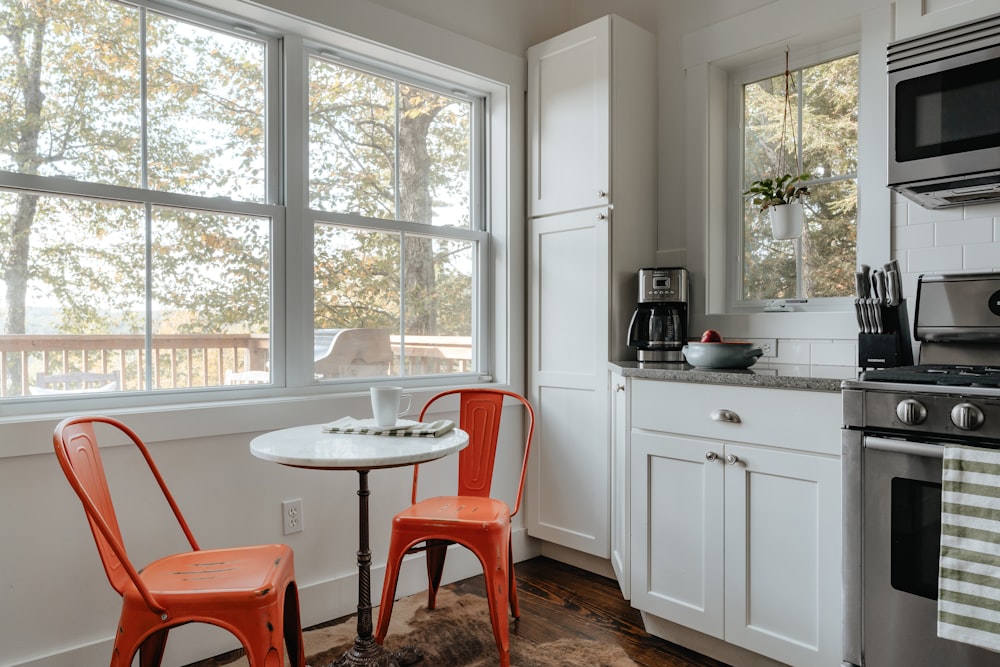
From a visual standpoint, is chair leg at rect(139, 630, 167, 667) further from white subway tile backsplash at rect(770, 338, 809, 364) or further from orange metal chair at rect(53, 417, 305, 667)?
white subway tile backsplash at rect(770, 338, 809, 364)

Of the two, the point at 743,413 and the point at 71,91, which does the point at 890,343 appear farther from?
the point at 71,91

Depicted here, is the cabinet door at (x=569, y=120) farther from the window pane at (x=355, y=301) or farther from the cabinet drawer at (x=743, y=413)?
the cabinet drawer at (x=743, y=413)

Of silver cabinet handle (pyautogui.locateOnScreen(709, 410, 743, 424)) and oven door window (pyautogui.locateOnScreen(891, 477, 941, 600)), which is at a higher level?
silver cabinet handle (pyautogui.locateOnScreen(709, 410, 743, 424))

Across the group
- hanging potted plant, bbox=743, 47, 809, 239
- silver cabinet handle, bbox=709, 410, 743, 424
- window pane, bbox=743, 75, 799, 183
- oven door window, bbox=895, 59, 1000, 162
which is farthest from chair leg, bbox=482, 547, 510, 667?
window pane, bbox=743, 75, 799, 183

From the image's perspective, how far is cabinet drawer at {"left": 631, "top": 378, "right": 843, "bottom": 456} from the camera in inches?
72.2

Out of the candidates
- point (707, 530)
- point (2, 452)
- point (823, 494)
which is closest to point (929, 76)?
point (823, 494)

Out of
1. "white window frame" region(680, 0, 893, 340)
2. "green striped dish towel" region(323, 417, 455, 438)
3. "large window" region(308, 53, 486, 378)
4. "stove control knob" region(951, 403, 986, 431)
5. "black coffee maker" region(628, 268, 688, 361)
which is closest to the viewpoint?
"stove control knob" region(951, 403, 986, 431)

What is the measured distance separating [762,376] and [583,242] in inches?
45.3

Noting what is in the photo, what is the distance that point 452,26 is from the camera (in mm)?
2887

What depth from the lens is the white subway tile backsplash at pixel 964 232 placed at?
2068mm

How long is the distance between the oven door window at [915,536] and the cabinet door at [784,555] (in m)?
0.16

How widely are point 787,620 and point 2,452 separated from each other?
2259 millimetres

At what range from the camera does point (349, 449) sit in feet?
5.73

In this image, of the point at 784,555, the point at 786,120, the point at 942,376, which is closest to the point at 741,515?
the point at 784,555
